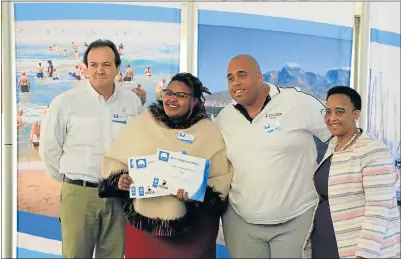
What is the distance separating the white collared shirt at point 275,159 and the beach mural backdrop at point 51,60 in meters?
0.85

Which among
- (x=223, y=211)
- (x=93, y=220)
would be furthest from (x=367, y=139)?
(x=93, y=220)

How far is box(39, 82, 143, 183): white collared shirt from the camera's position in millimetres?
2727

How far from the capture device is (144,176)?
2469 mm

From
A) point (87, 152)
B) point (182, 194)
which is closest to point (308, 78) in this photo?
point (182, 194)

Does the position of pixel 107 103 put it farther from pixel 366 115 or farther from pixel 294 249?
pixel 366 115

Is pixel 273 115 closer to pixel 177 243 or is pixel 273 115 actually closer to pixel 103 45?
pixel 177 243

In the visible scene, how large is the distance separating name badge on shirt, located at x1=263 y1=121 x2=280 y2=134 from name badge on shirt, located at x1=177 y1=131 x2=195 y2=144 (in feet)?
1.44

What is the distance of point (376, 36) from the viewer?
316cm

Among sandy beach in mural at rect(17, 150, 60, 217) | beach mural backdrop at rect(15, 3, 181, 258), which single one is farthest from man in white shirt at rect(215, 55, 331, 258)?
sandy beach in mural at rect(17, 150, 60, 217)

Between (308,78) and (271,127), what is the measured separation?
2.64 ft

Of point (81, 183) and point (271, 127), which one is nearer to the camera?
point (271, 127)

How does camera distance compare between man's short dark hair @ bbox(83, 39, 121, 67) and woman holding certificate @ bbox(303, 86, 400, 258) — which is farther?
man's short dark hair @ bbox(83, 39, 121, 67)

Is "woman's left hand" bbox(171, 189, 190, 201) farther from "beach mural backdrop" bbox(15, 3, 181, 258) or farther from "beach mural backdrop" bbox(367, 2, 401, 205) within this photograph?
"beach mural backdrop" bbox(367, 2, 401, 205)

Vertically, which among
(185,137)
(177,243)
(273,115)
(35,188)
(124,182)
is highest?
(273,115)
